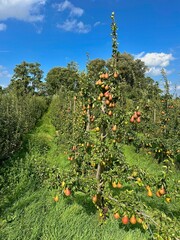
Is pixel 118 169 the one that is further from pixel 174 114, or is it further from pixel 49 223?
pixel 174 114

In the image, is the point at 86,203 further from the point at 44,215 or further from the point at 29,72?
the point at 29,72

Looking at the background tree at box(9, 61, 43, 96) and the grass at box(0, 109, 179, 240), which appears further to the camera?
the background tree at box(9, 61, 43, 96)

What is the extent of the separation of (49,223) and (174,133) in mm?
5356

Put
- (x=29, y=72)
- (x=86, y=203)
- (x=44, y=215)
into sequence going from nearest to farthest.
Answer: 1. (x=44, y=215)
2. (x=86, y=203)
3. (x=29, y=72)

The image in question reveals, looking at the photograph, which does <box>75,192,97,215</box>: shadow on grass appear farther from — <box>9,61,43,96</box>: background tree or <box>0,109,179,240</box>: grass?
<box>9,61,43,96</box>: background tree

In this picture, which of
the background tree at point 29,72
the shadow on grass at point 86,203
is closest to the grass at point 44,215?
the shadow on grass at point 86,203

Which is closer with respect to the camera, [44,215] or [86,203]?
[44,215]

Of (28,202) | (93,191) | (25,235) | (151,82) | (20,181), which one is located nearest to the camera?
(25,235)

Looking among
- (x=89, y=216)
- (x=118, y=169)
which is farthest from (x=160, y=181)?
(x=89, y=216)

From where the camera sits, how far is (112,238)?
138 inches

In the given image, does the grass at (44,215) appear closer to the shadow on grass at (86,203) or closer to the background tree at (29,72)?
the shadow on grass at (86,203)

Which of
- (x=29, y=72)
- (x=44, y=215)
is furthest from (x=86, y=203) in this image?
(x=29, y=72)

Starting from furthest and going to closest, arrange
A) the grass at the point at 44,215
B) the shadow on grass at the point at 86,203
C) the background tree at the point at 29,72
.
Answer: the background tree at the point at 29,72
the shadow on grass at the point at 86,203
the grass at the point at 44,215

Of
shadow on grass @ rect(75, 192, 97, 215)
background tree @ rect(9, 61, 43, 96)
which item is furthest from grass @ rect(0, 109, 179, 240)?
background tree @ rect(9, 61, 43, 96)
